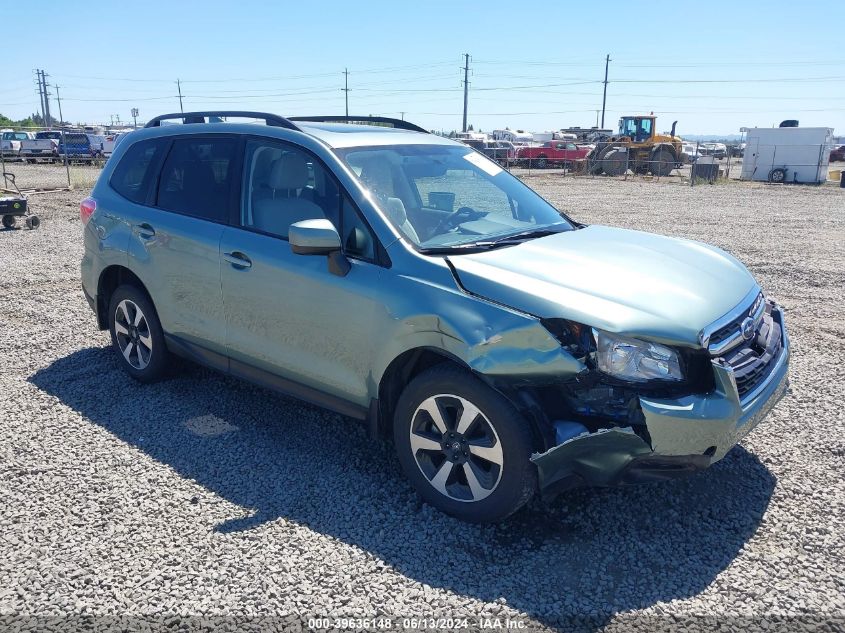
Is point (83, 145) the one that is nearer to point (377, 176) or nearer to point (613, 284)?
point (377, 176)

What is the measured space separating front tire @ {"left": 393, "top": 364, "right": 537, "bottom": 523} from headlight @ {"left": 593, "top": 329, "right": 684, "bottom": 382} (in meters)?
0.46

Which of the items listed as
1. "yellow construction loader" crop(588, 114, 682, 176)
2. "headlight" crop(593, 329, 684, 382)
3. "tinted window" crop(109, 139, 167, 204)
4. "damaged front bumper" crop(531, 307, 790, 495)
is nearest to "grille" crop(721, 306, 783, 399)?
"damaged front bumper" crop(531, 307, 790, 495)

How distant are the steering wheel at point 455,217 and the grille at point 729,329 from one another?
1.49 metres

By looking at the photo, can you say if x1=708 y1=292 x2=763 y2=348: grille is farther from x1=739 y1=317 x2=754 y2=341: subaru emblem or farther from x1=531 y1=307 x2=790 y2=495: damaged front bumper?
x1=531 y1=307 x2=790 y2=495: damaged front bumper

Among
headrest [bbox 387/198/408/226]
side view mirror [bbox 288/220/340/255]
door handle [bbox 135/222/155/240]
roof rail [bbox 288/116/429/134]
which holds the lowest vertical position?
door handle [bbox 135/222/155/240]

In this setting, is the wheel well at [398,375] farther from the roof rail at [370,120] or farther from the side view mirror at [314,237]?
the roof rail at [370,120]

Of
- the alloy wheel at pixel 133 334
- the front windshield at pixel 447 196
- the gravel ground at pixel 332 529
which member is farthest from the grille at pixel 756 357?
the alloy wheel at pixel 133 334

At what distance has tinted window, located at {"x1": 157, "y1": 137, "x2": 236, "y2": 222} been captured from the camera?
4.38m

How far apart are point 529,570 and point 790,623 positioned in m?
1.03

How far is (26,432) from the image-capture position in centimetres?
442

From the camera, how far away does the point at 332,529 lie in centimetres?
337

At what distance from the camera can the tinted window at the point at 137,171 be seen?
16.3 feet

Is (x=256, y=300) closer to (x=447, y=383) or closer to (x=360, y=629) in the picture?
(x=447, y=383)

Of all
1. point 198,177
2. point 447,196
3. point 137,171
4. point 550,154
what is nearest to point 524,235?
point 447,196
